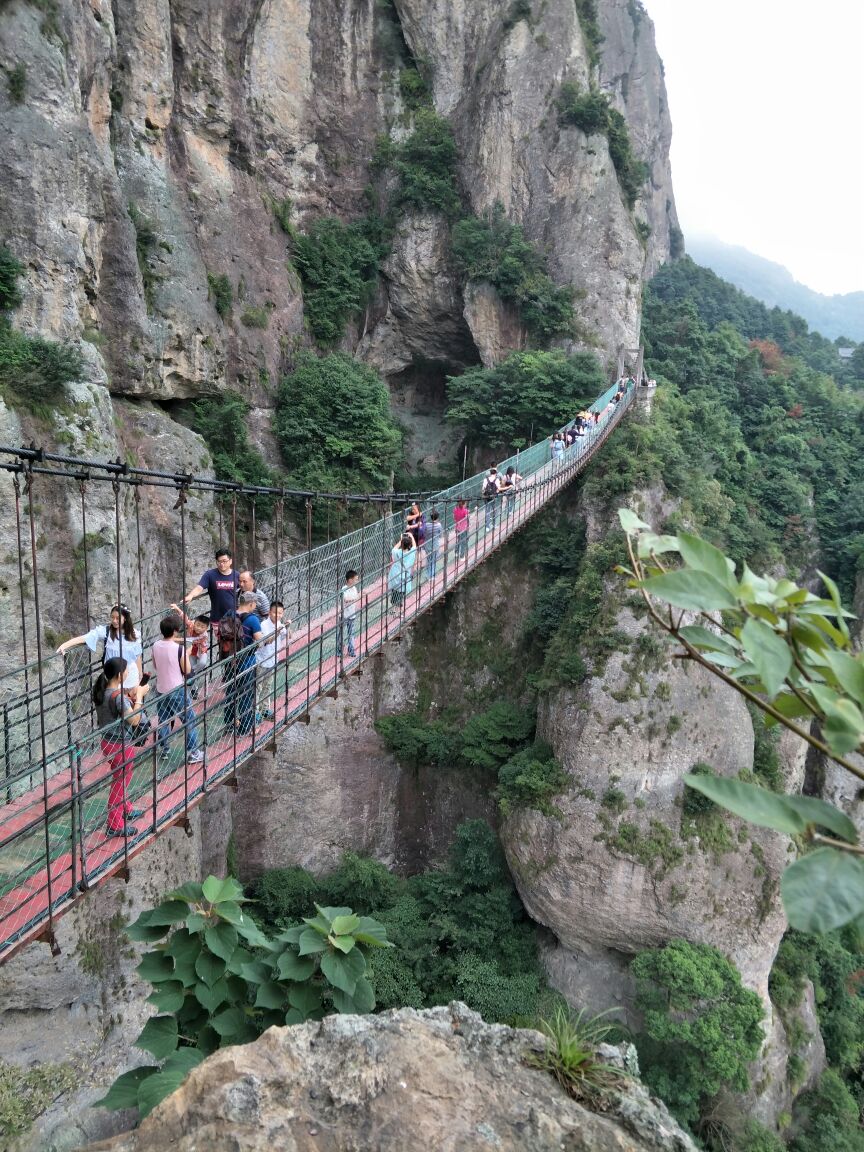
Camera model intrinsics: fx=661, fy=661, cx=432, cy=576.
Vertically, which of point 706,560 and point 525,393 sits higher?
point 525,393

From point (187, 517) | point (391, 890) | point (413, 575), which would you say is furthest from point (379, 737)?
point (413, 575)

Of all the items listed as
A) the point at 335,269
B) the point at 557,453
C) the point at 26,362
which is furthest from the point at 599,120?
the point at 26,362

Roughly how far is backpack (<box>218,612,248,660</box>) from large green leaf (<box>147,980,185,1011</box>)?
8.71 feet

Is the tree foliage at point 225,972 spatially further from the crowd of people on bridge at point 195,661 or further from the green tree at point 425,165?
the green tree at point 425,165

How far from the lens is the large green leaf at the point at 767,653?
101 cm

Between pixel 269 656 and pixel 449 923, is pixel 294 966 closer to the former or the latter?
pixel 269 656

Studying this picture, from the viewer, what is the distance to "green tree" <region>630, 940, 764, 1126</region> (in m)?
8.20

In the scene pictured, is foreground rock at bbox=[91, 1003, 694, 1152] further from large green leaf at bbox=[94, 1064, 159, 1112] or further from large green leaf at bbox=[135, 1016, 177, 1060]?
large green leaf at bbox=[135, 1016, 177, 1060]

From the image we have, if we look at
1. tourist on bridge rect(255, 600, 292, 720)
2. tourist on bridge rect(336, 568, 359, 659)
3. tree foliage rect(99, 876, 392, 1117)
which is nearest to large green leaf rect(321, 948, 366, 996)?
tree foliage rect(99, 876, 392, 1117)

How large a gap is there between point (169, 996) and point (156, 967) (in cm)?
13

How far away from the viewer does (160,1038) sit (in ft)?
8.59

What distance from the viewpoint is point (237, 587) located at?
5355mm

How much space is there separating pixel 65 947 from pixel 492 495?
6.88 metres

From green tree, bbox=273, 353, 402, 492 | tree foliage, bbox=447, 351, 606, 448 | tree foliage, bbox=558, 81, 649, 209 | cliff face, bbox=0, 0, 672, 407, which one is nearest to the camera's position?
cliff face, bbox=0, 0, 672, 407
